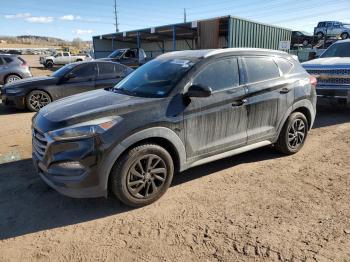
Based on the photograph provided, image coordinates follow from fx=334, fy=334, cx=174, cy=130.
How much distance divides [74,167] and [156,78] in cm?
167

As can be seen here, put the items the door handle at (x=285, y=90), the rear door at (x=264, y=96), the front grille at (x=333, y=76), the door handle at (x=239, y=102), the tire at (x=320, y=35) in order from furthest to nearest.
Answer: the tire at (x=320, y=35) < the front grille at (x=333, y=76) < the door handle at (x=285, y=90) < the rear door at (x=264, y=96) < the door handle at (x=239, y=102)

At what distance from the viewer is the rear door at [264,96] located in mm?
4668

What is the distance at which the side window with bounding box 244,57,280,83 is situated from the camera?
4715 millimetres

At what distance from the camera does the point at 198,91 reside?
3.89m

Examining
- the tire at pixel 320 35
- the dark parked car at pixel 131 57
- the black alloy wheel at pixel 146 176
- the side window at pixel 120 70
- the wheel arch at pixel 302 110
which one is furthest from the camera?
the tire at pixel 320 35

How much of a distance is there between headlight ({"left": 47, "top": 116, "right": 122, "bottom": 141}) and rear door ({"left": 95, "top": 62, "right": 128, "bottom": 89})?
6.72 m

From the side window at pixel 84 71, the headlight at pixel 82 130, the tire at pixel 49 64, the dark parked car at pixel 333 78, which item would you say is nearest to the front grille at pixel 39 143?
the headlight at pixel 82 130

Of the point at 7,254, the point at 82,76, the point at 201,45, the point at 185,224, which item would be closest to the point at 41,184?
the point at 7,254

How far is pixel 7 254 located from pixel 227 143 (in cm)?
281

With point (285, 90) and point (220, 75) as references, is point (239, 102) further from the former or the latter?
point (285, 90)

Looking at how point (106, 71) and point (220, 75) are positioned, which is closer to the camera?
point (220, 75)

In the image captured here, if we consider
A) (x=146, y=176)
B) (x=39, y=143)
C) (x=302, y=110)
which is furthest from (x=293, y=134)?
(x=39, y=143)

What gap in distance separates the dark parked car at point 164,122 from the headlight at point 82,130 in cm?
1

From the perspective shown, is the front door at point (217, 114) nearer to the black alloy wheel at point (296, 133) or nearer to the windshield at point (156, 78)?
the windshield at point (156, 78)
